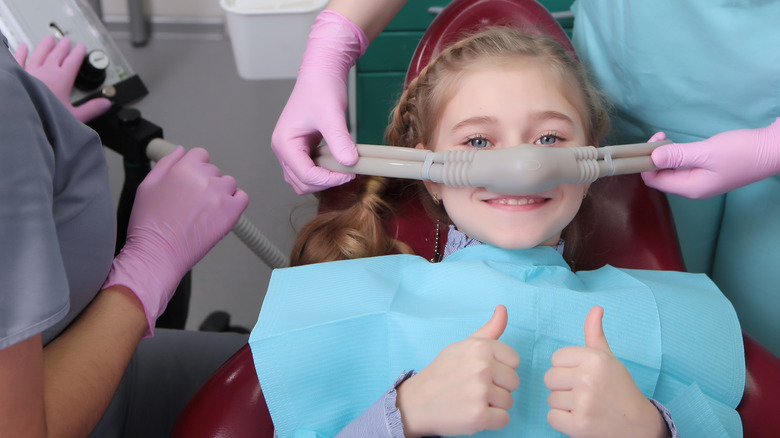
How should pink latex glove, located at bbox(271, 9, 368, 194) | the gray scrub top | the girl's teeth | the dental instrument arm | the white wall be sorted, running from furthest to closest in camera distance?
the white wall
pink latex glove, located at bbox(271, 9, 368, 194)
the girl's teeth
the dental instrument arm
the gray scrub top

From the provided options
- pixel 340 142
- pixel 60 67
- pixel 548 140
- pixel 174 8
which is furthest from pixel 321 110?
pixel 174 8

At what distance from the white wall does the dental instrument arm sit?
2.14 metres

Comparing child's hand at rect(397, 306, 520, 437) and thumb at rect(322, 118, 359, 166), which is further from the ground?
thumb at rect(322, 118, 359, 166)

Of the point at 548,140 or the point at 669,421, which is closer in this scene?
the point at 669,421

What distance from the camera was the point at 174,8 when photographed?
2734 millimetres

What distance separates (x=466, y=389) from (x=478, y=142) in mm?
427

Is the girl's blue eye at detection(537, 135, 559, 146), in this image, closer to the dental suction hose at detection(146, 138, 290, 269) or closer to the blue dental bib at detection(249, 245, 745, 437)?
the blue dental bib at detection(249, 245, 745, 437)

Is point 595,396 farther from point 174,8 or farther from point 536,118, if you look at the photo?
point 174,8

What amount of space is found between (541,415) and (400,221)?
17.8 inches

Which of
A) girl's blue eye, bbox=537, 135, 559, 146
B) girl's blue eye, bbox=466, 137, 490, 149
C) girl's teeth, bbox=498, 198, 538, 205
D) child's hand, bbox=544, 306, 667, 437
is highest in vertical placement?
girl's blue eye, bbox=537, 135, 559, 146

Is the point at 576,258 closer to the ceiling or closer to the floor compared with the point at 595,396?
closer to the floor

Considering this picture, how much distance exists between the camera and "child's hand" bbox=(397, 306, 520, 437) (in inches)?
25.9

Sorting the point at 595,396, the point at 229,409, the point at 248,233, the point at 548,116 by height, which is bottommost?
the point at 248,233

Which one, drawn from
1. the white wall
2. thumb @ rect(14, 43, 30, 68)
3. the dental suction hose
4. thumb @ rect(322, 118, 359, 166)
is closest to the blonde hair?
thumb @ rect(322, 118, 359, 166)
